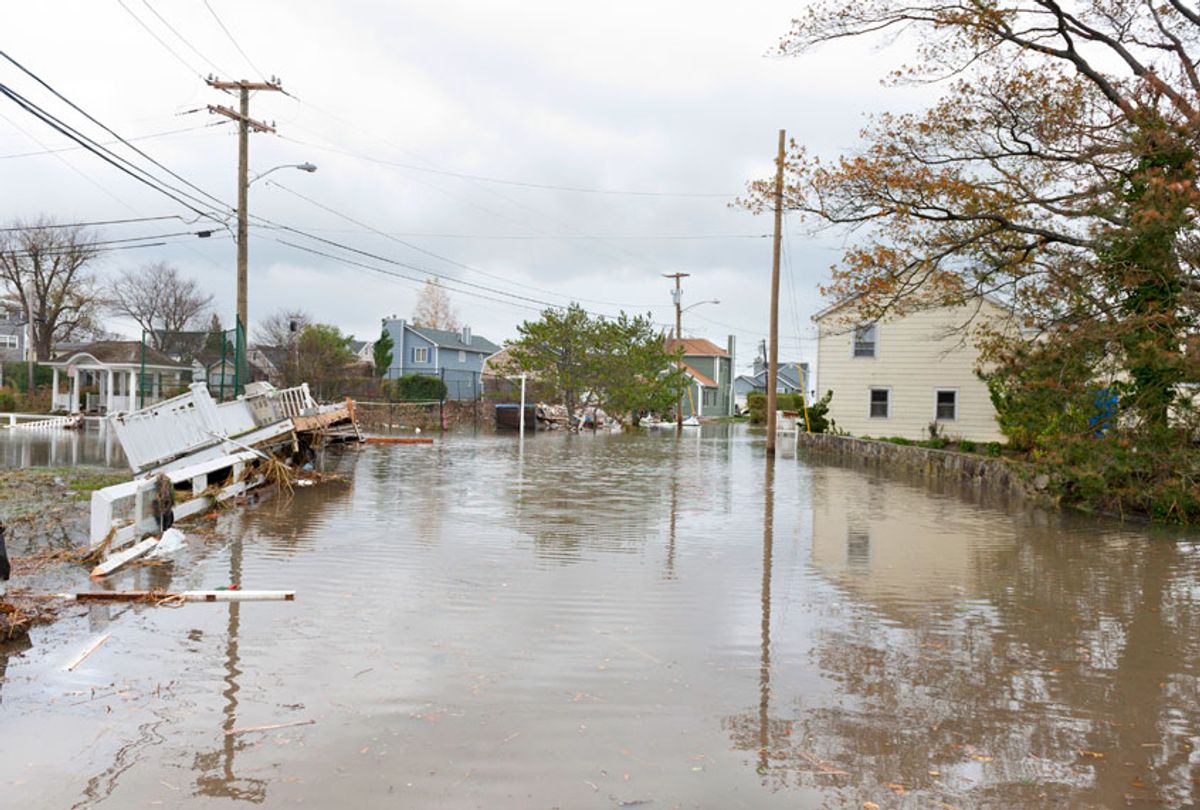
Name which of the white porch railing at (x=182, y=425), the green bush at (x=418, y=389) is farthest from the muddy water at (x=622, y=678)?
the green bush at (x=418, y=389)

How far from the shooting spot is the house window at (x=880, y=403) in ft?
109

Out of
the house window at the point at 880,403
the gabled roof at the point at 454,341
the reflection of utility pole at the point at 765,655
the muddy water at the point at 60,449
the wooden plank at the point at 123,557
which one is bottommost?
the reflection of utility pole at the point at 765,655

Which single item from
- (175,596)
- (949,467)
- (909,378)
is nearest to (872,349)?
(909,378)

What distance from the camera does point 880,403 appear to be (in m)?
33.3

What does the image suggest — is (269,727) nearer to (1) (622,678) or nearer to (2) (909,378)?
(1) (622,678)

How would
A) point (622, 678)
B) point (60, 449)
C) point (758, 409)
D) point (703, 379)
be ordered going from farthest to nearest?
point (703, 379)
point (758, 409)
point (60, 449)
point (622, 678)

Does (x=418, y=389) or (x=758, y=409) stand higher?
(x=418, y=389)

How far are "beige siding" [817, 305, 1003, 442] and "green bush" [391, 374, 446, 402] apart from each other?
20.3 m

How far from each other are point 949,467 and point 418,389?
100 feet

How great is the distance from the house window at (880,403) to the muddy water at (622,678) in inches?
860

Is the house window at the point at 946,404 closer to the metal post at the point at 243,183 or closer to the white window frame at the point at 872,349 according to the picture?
the white window frame at the point at 872,349

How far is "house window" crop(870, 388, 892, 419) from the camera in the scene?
3316 cm

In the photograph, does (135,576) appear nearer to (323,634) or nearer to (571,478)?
(323,634)

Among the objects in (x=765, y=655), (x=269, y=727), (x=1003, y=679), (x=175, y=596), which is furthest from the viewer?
(x=175, y=596)
